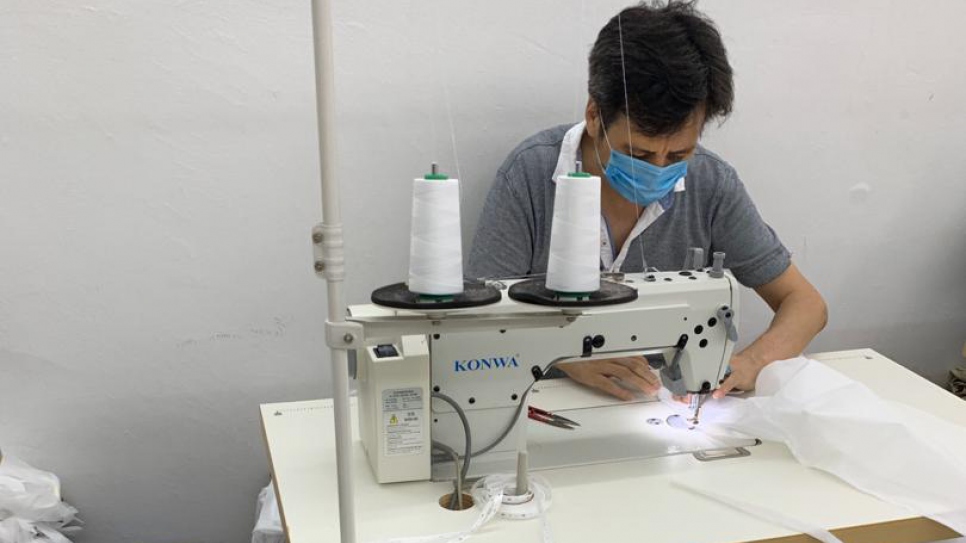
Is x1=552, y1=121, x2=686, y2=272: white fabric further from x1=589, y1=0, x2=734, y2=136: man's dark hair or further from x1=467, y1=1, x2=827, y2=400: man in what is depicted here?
x1=589, y1=0, x2=734, y2=136: man's dark hair

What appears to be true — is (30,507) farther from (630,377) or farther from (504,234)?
(630,377)

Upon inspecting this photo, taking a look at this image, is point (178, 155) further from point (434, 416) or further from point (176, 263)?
point (434, 416)

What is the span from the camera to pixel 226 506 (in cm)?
198

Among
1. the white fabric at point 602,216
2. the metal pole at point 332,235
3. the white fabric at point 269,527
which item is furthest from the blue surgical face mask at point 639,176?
the white fabric at point 269,527

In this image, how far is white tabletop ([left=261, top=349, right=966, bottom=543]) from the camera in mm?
1092

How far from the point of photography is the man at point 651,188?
1.46 m

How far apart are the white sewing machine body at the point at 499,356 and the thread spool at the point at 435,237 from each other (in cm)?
8

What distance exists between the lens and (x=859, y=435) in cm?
125

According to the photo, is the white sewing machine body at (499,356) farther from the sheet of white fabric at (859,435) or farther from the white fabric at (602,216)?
the white fabric at (602,216)

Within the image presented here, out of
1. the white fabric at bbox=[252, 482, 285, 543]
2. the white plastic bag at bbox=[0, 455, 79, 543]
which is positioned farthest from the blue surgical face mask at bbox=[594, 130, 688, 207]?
the white plastic bag at bbox=[0, 455, 79, 543]

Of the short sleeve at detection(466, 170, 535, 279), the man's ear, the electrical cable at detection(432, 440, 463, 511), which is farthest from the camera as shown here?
the short sleeve at detection(466, 170, 535, 279)

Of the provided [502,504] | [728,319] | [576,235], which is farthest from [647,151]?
[502,504]

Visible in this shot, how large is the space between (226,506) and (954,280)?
218cm

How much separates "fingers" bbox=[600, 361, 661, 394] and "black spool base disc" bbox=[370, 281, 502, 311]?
0.51 meters
